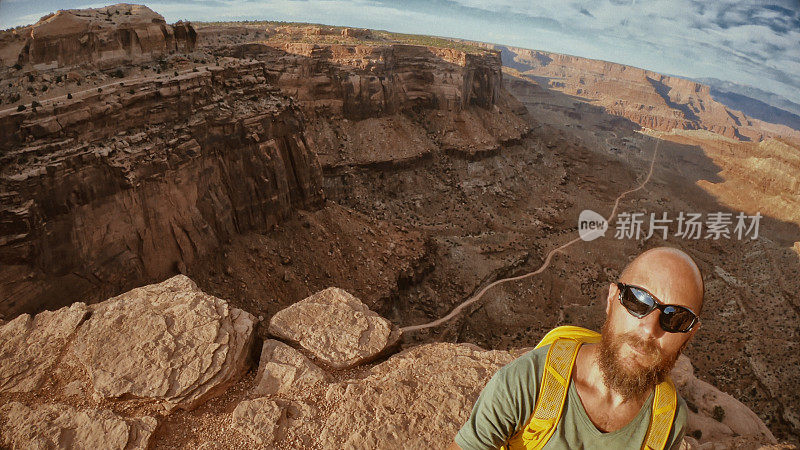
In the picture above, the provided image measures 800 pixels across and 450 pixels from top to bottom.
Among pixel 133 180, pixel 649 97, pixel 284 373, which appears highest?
pixel 284 373

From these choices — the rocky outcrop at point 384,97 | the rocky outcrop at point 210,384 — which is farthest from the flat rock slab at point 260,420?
the rocky outcrop at point 384,97

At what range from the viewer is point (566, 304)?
29891mm

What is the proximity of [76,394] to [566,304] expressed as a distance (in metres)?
29.5

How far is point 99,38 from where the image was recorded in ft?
63.1

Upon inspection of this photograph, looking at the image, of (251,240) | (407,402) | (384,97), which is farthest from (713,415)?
(384,97)

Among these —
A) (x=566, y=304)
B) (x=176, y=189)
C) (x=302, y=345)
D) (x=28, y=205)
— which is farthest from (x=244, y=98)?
(x=566, y=304)

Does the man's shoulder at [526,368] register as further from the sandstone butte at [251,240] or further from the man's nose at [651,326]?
the sandstone butte at [251,240]

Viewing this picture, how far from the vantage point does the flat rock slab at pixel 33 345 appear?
5.97m

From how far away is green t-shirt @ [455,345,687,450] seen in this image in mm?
3088

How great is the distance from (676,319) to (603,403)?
85 centimetres

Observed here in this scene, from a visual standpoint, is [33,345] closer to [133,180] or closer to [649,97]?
[133,180]

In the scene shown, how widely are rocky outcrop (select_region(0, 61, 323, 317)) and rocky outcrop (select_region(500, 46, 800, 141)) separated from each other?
116 meters

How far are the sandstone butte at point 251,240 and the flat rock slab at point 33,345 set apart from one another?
0.03 meters

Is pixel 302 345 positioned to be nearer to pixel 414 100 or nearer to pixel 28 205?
pixel 28 205
